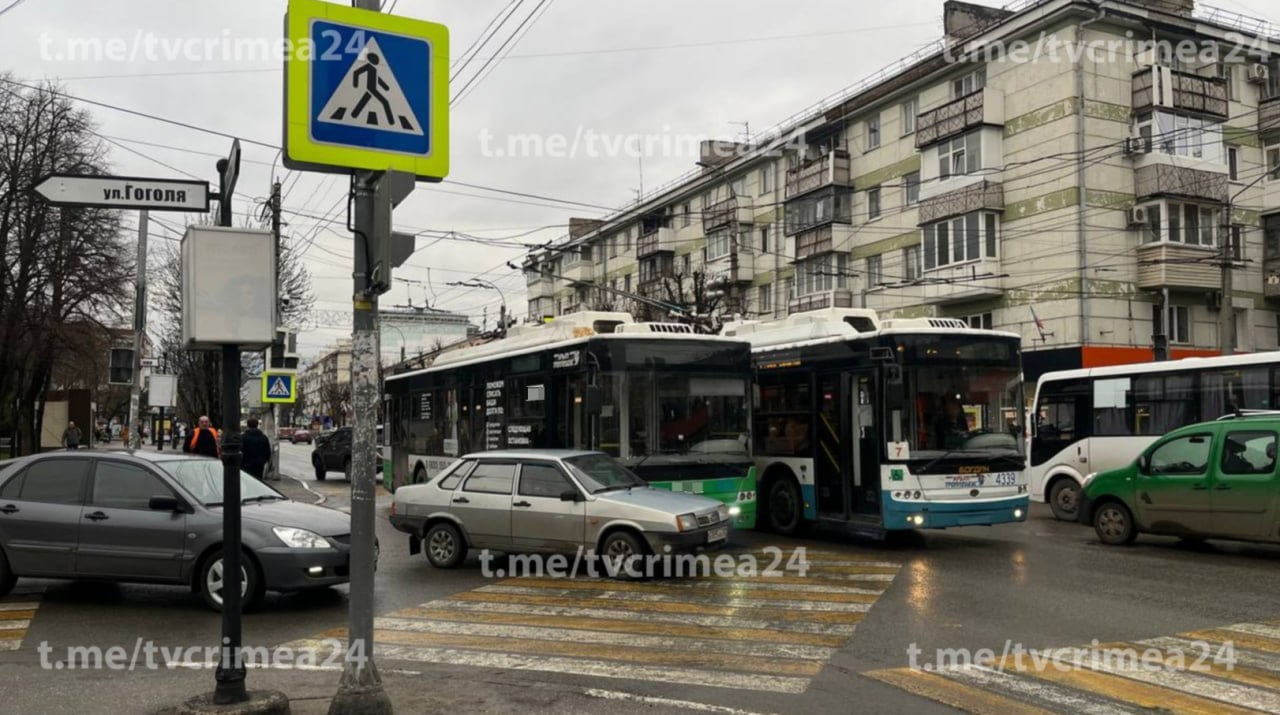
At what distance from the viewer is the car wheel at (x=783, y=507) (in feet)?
52.1

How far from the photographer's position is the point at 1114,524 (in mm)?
14672

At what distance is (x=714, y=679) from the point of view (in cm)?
713

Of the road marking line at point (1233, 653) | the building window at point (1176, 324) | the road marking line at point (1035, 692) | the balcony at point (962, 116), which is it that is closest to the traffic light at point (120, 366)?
the road marking line at point (1035, 692)

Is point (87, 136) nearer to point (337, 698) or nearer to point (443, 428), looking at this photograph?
point (443, 428)

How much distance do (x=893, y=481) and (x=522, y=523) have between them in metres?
5.18

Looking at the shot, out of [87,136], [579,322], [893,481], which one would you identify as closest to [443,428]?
[579,322]

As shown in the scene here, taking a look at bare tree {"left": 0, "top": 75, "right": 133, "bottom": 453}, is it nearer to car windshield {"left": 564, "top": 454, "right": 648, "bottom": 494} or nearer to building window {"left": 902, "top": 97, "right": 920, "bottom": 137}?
car windshield {"left": 564, "top": 454, "right": 648, "bottom": 494}

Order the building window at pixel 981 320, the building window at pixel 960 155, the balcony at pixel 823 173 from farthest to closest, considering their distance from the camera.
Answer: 1. the balcony at pixel 823 173
2. the building window at pixel 981 320
3. the building window at pixel 960 155

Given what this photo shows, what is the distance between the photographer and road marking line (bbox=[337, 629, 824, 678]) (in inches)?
296

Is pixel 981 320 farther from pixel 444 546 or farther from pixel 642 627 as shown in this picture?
pixel 642 627

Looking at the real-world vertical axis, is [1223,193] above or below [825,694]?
above

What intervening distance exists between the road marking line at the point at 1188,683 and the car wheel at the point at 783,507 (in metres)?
8.11

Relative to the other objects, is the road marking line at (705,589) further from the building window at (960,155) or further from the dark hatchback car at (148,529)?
the building window at (960,155)

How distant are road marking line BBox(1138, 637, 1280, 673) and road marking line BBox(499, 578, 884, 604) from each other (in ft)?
8.98
